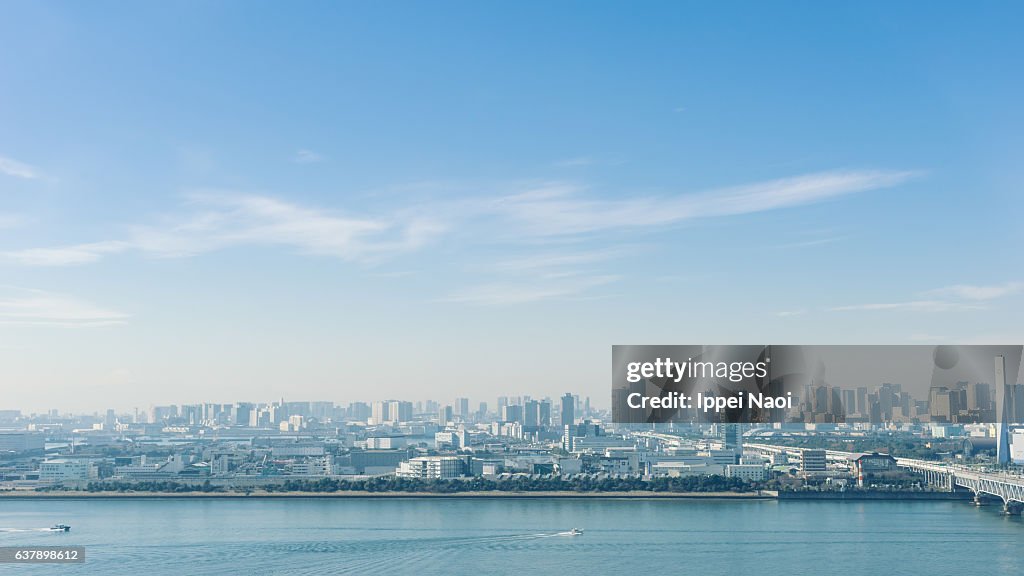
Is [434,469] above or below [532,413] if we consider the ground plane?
below

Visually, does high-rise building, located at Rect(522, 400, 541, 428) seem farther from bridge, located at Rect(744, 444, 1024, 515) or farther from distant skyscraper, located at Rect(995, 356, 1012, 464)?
distant skyscraper, located at Rect(995, 356, 1012, 464)

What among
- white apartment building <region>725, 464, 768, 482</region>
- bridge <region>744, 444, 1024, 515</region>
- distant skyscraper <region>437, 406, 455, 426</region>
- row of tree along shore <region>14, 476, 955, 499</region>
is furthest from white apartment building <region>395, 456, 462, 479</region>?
distant skyscraper <region>437, 406, 455, 426</region>

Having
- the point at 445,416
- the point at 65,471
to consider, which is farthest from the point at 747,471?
the point at 445,416

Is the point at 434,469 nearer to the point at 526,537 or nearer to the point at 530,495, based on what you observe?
the point at 530,495

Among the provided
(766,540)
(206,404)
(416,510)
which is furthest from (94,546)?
(206,404)

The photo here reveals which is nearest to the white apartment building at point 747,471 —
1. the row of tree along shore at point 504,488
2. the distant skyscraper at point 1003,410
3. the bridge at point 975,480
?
the row of tree along shore at point 504,488

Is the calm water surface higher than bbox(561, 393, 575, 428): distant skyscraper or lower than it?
lower
